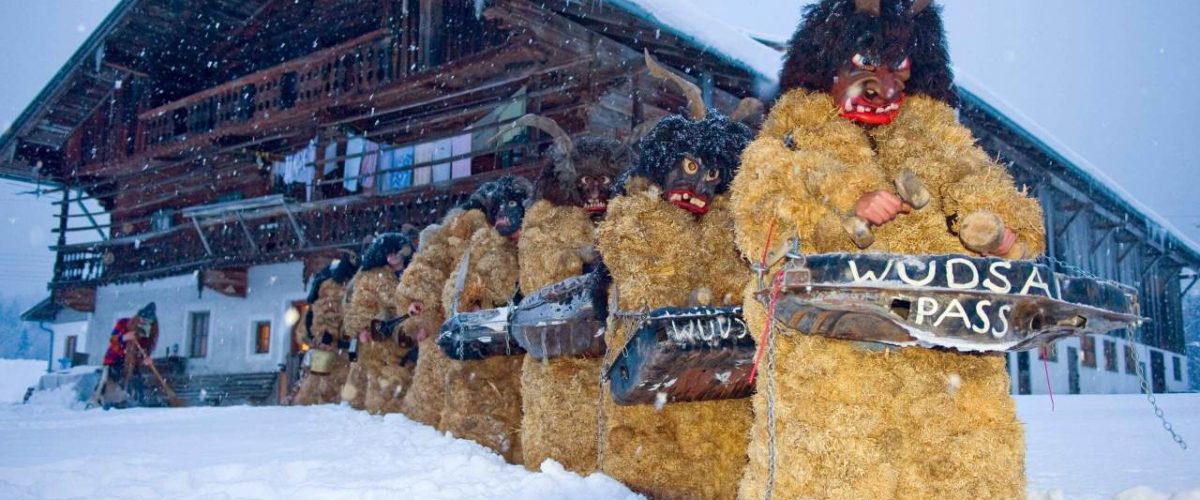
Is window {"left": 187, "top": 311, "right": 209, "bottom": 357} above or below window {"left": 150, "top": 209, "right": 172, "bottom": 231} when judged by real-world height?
below

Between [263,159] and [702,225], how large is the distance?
1659 centimetres

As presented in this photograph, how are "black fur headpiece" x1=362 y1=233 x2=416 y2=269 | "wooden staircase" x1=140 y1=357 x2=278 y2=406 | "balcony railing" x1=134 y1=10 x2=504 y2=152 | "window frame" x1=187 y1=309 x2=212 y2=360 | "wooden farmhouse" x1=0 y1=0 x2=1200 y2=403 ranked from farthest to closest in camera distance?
"window frame" x1=187 y1=309 x2=212 y2=360 → "wooden staircase" x1=140 y1=357 x2=278 y2=406 → "balcony railing" x1=134 y1=10 x2=504 y2=152 → "wooden farmhouse" x1=0 y1=0 x2=1200 y2=403 → "black fur headpiece" x1=362 y1=233 x2=416 y2=269

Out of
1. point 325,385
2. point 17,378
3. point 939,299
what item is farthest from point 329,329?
point 17,378

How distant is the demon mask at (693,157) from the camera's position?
443 centimetres

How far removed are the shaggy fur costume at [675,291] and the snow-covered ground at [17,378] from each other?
28.8 m

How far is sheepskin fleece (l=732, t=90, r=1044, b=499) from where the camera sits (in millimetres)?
2969

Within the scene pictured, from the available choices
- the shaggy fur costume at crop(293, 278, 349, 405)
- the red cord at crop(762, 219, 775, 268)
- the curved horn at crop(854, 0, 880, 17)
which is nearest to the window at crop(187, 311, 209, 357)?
the shaggy fur costume at crop(293, 278, 349, 405)

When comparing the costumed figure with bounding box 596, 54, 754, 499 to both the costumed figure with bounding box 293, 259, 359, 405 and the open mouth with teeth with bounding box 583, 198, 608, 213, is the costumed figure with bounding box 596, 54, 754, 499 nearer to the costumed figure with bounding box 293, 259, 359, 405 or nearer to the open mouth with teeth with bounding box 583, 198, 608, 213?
the open mouth with teeth with bounding box 583, 198, 608, 213

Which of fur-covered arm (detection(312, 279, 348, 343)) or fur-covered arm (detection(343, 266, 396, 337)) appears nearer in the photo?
fur-covered arm (detection(343, 266, 396, 337))

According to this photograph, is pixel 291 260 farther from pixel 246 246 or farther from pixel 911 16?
pixel 911 16

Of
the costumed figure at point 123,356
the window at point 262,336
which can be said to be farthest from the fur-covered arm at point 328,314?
the window at point 262,336

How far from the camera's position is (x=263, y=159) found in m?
19.1

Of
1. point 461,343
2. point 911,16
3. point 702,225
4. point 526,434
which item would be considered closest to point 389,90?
point 461,343

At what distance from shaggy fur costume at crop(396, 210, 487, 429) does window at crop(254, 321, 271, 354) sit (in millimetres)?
11866
